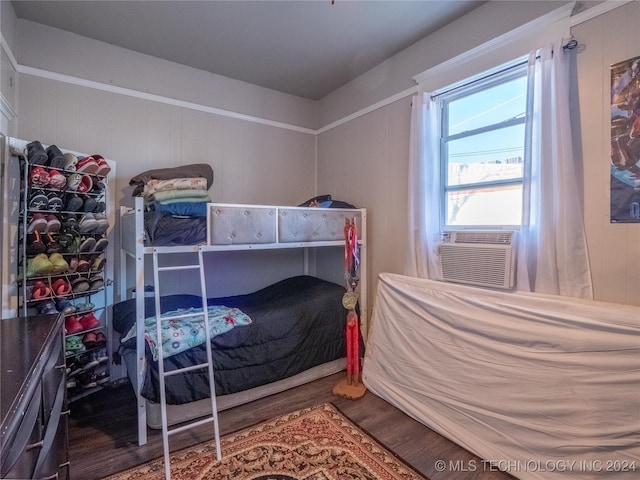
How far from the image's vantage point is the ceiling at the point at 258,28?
7.48 feet

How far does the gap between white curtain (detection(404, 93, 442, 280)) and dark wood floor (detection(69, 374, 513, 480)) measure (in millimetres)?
1123

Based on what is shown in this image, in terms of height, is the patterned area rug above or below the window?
below

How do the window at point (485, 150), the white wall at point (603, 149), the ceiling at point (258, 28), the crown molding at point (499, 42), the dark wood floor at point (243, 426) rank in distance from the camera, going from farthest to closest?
the ceiling at point (258, 28) < the window at point (485, 150) < the crown molding at point (499, 42) < the dark wood floor at point (243, 426) < the white wall at point (603, 149)

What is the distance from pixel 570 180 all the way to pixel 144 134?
133 inches

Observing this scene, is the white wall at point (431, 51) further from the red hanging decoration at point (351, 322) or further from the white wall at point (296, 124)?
the red hanging decoration at point (351, 322)

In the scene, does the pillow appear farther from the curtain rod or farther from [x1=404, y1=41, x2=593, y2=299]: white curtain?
the curtain rod

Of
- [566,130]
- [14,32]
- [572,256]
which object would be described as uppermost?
[14,32]

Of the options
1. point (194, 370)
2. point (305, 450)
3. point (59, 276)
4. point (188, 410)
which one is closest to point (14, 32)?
point (59, 276)

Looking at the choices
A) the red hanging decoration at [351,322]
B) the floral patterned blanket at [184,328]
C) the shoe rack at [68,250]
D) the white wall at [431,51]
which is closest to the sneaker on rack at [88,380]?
the shoe rack at [68,250]

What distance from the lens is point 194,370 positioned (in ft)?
6.98

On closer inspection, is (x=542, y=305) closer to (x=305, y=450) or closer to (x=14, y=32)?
(x=305, y=450)

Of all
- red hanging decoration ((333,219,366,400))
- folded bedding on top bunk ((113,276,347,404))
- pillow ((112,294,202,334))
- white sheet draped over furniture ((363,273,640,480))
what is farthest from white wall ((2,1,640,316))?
pillow ((112,294,202,334))

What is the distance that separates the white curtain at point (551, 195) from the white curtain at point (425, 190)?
2.13 feet

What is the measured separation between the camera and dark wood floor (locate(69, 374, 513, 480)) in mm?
1767
